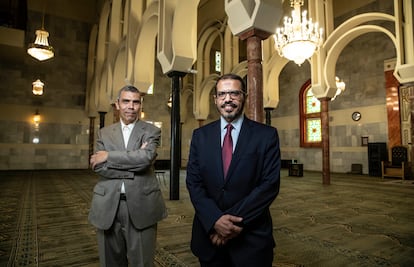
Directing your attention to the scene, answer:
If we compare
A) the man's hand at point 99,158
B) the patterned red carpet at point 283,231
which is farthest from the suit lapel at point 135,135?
the patterned red carpet at point 283,231

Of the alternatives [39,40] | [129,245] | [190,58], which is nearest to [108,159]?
[129,245]

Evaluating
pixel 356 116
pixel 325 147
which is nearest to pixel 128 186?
pixel 325 147

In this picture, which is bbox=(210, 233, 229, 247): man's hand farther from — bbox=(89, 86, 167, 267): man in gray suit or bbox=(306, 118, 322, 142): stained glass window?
bbox=(306, 118, 322, 142): stained glass window

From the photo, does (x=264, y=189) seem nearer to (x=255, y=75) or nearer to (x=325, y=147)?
(x=255, y=75)

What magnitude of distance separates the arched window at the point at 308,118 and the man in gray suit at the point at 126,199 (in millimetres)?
13756

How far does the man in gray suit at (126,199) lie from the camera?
187cm

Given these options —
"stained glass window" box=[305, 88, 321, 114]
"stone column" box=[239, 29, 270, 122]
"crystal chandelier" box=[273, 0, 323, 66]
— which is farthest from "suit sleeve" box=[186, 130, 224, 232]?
"stained glass window" box=[305, 88, 321, 114]

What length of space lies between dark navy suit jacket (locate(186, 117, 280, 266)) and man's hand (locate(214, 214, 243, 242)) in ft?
0.11

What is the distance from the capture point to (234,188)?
1594 mm

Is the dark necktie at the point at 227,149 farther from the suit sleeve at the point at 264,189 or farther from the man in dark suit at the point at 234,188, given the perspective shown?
the suit sleeve at the point at 264,189

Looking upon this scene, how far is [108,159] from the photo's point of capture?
1880 millimetres

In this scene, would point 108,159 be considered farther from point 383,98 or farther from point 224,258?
point 383,98

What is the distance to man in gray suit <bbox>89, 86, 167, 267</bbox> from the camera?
1.87 m

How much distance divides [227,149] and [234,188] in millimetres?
248
